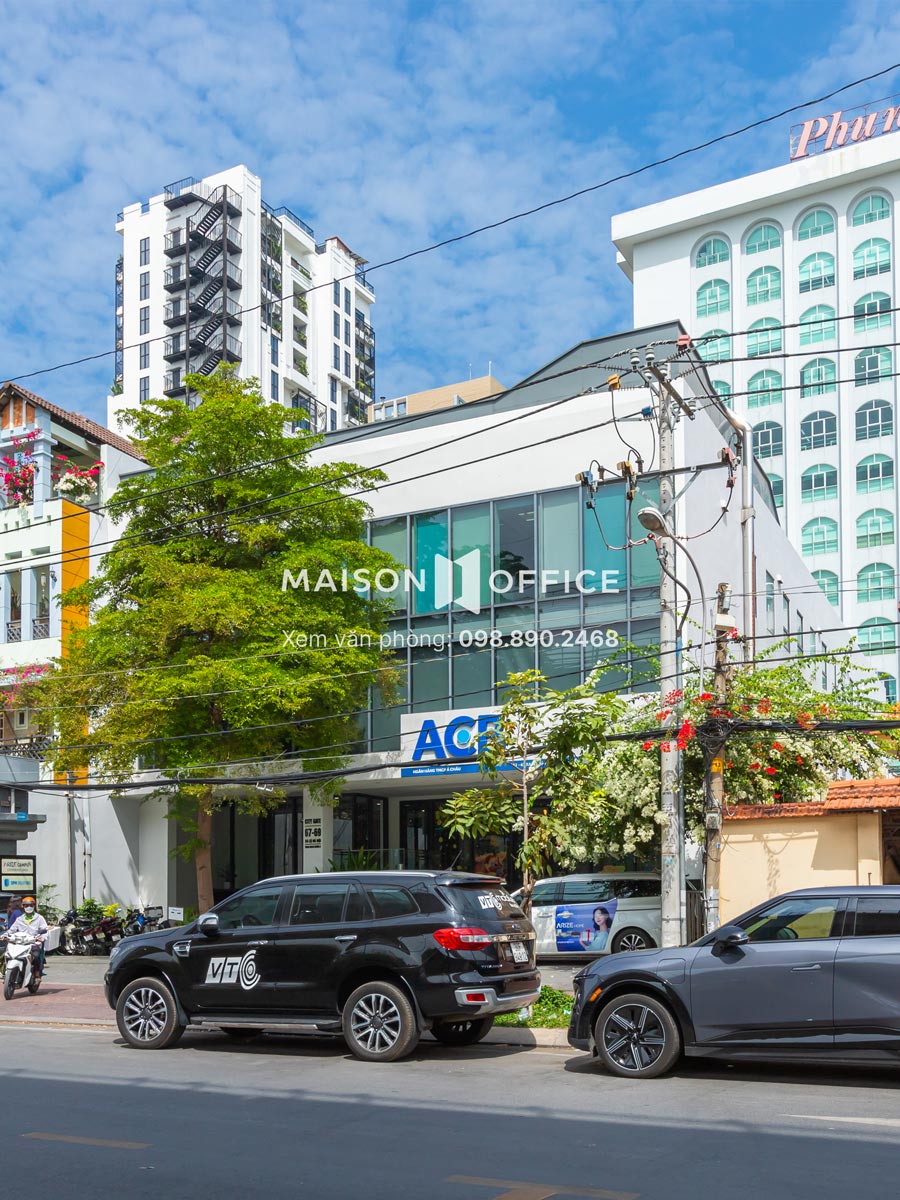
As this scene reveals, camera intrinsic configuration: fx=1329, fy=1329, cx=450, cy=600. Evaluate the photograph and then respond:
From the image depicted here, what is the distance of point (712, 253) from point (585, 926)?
60.2 metres

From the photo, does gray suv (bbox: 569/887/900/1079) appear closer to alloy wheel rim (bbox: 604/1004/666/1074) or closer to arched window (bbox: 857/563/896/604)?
alloy wheel rim (bbox: 604/1004/666/1074)

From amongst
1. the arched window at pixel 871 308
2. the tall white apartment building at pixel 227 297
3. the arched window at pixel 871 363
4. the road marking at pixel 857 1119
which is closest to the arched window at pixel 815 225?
the arched window at pixel 871 308

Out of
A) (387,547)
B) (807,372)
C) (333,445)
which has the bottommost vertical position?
(387,547)

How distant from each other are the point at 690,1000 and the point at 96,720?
18506mm

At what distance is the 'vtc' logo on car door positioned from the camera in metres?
13.5

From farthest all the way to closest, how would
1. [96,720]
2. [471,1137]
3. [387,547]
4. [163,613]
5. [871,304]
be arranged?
[871,304] < [387,547] < [96,720] < [163,613] < [471,1137]

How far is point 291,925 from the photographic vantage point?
44.5 feet

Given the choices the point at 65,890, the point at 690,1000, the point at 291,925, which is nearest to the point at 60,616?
the point at 65,890

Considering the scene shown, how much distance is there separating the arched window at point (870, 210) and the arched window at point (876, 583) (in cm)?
1872

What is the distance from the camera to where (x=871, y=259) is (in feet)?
233

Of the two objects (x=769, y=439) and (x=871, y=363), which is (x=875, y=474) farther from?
(x=769, y=439)

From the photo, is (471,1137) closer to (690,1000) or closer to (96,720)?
(690,1000)

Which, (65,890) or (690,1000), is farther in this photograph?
(65,890)

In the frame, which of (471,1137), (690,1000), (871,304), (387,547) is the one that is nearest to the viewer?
(471,1137)
